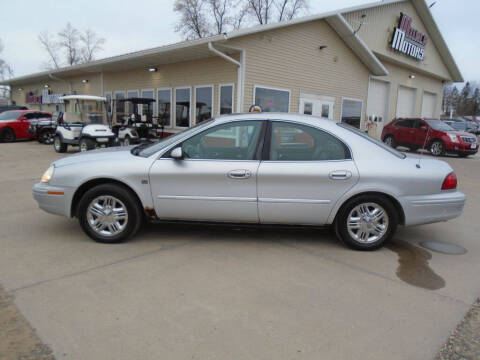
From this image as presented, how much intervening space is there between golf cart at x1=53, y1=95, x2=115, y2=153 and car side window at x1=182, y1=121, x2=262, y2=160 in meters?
8.94

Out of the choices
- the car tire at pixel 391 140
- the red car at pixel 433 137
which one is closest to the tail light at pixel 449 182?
the red car at pixel 433 137

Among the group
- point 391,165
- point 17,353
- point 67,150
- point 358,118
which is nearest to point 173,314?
point 17,353

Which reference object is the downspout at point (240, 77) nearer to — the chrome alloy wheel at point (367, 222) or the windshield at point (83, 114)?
the windshield at point (83, 114)

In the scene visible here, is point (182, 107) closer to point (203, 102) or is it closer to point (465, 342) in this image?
point (203, 102)

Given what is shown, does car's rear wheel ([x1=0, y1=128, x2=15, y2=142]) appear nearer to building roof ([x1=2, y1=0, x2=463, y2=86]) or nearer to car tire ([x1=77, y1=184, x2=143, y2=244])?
building roof ([x1=2, y1=0, x2=463, y2=86])

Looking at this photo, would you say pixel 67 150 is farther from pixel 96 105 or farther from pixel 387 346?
pixel 387 346

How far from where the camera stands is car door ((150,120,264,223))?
4.02 meters

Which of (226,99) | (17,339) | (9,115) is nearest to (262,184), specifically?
(17,339)

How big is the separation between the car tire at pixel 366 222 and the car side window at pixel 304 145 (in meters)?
0.56

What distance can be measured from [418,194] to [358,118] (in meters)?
14.4

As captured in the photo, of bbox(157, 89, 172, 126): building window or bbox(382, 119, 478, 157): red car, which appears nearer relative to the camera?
bbox(157, 89, 172, 126): building window

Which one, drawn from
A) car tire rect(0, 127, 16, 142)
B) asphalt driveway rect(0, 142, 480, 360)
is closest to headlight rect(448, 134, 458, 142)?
asphalt driveway rect(0, 142, 480, 360)

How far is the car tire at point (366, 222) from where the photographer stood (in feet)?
13.3

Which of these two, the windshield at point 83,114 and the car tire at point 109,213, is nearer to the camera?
the car tire at point 109,213
